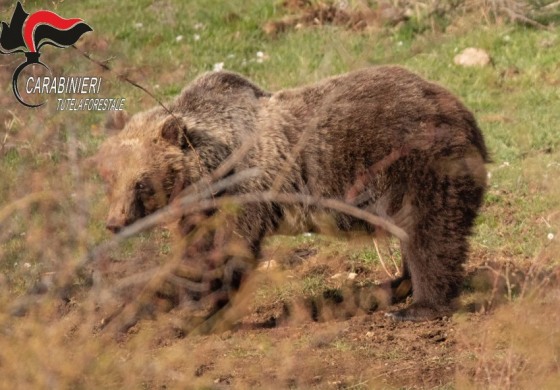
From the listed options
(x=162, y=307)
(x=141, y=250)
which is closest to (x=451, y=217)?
(x=162, y=307)

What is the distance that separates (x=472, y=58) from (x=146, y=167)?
5.00m

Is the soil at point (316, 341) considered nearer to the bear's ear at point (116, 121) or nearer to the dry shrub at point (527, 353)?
the dry shrub at point (527, 353)

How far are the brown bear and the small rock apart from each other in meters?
3.88

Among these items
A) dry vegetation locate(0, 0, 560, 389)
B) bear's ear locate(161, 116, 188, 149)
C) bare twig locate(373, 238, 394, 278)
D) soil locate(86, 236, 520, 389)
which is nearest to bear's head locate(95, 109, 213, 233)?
bear's ear locate(161, 116, 188, 149)

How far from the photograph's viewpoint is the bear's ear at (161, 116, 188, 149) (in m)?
5.91

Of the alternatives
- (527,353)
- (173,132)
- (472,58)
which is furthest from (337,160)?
(472,58)

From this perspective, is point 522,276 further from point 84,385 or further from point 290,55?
point 290,55

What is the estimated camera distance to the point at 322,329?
5.62 meters

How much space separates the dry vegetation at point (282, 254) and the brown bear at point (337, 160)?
232mm

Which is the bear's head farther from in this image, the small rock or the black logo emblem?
the small rock

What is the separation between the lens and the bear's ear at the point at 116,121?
6.23 meters

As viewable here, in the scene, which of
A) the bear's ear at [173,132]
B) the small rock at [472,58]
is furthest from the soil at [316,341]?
the small rock at [472,58]

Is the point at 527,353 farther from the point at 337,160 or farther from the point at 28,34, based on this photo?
the point at 28,34

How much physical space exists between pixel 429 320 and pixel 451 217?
2.06ft
